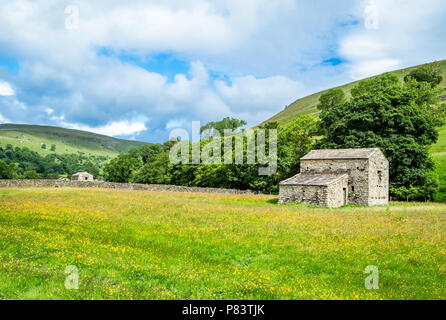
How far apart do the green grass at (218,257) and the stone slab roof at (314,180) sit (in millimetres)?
11080

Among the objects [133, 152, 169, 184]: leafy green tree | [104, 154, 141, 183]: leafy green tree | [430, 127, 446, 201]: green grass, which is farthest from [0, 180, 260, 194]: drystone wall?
[104, 154, 141, 183]: leafy green tree

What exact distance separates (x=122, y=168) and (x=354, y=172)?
3312 inches

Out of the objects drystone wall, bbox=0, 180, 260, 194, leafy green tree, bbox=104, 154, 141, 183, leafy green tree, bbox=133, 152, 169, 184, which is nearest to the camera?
drystone wall, bbox=0, 180, 260, 194

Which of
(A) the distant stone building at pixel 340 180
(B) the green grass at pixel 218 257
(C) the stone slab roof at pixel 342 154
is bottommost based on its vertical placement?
(B) the green grass at pixel 218 257

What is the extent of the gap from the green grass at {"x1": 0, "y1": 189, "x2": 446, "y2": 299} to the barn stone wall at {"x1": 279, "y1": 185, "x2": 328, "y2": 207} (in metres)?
9.93

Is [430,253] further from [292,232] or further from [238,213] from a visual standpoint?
[238,213]

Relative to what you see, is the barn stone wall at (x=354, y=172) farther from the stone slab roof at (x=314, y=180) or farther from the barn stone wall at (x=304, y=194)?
the barn stone wall at (x=304, y=194)

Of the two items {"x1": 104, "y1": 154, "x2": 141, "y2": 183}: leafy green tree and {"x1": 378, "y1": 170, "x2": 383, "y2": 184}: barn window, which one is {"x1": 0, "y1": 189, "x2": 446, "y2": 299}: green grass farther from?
{"x1": 104, "y1": 154, "x2": 141, "y2": 183}: leafy green tree

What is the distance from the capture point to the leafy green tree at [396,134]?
39.9 metres

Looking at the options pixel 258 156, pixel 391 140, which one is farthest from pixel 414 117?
pixel 258 156

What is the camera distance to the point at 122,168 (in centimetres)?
10381

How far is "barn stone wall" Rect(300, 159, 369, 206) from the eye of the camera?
3381 centimetres

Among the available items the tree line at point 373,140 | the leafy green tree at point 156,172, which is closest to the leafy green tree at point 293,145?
the tree line at point 373,140
